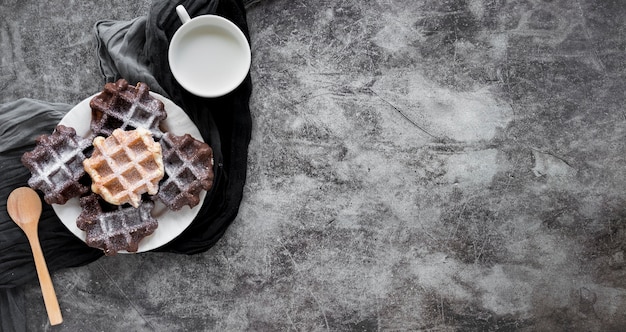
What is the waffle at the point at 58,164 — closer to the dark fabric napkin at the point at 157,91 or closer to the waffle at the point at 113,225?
the waffle at the point at 113,225

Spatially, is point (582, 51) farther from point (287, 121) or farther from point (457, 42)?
point (287, 121)

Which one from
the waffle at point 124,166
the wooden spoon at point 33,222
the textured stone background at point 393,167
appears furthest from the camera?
the textured stone background at point 393,167

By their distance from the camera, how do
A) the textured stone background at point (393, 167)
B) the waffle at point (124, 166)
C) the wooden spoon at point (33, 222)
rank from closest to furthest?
the waffle at point (124, 166) → the wooden spoon at point (33, 222) → the textured stone background at point (393, 167)

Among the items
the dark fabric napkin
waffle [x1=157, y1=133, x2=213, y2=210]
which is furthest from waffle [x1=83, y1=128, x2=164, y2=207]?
the dark fabric napkin

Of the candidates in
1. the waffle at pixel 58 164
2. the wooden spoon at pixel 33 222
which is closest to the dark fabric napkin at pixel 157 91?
the wooden spoon at pixel 33 222

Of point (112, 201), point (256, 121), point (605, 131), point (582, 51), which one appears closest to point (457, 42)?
point (582, 51)

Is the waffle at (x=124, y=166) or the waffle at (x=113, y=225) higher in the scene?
the waffle at (x=124, y=166)
